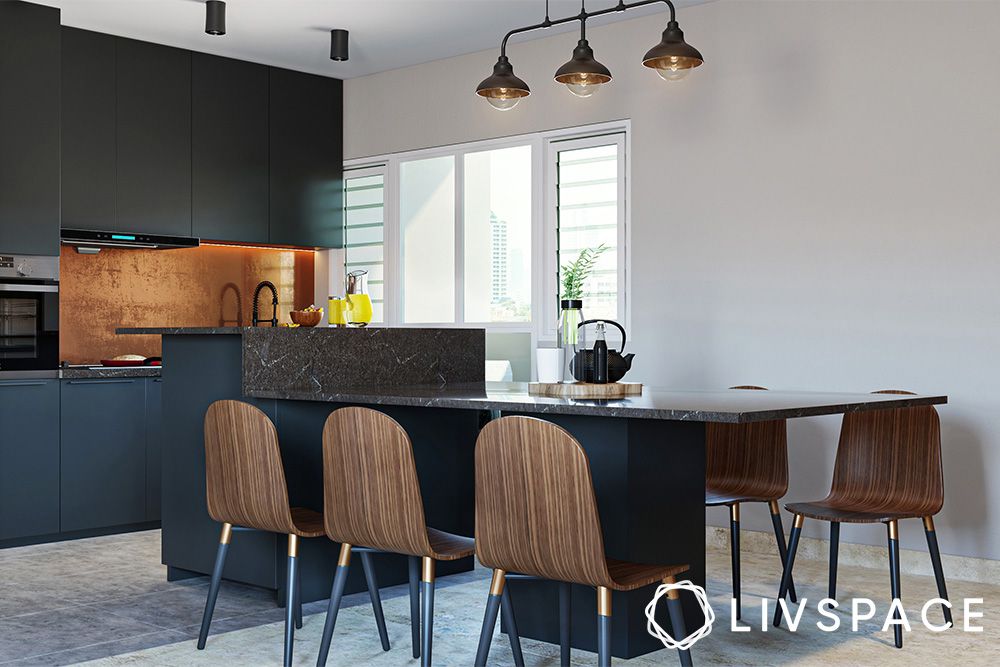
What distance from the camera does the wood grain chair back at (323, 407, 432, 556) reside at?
303 cm

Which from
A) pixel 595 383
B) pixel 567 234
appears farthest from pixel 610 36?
pixel 595 383

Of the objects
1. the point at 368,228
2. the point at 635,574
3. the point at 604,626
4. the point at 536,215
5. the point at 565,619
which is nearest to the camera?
the point at 604,626

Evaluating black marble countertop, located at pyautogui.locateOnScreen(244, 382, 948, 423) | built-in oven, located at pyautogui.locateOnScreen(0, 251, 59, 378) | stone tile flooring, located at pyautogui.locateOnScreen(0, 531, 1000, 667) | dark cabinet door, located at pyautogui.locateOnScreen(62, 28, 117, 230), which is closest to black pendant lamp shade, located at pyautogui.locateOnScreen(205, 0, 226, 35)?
dark cabinet door, located at pyautogui.locateOnScreen(62, 28, 117, 230)

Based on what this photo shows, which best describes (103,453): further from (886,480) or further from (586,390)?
(886,480)

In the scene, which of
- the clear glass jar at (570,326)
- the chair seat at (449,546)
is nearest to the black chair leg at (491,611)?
the chair seat at (449,546)

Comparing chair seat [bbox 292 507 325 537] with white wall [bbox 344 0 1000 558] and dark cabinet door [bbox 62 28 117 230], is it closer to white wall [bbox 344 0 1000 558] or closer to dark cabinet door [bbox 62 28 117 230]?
white wall [bbox 344 0 1000 558]

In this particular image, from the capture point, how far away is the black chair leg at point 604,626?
2.63 m

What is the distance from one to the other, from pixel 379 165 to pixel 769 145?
8.97 ft

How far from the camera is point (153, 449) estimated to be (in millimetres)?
5906

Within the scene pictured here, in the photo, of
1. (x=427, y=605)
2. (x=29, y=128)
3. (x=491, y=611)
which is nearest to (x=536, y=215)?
(x=29, y=128)

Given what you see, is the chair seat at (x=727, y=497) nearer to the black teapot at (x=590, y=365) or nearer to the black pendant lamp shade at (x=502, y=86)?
the black teapot at (x=590, y=365)

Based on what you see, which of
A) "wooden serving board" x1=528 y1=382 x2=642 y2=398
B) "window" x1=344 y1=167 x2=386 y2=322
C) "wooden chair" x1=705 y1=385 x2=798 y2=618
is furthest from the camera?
"window" x1=344 y1=167 x2=386 y2=322

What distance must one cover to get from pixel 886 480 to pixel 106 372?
3.79 metres

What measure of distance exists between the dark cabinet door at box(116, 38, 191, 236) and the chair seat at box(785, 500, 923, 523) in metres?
4.02
